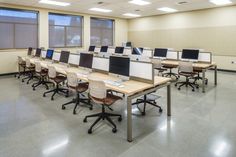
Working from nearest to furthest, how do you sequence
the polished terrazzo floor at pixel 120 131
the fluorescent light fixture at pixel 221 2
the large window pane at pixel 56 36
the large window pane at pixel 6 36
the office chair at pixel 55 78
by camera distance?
the polished terrazzo floor at pixel 120 131 → the office chair at pixel 55 78 → the fluorescent light fixture at pixel 221 2 → the large window pane at pixel 6 36 → the large window pane at pixel 56 36

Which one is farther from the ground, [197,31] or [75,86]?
[197,31]

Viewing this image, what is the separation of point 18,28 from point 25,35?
0.37 meters

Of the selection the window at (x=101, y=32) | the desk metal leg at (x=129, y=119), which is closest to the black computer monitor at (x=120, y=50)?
the window at (x=101, y=32)

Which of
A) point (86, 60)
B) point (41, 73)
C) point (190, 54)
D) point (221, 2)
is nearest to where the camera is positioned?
point (86, 60)

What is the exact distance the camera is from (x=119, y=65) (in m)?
3.55

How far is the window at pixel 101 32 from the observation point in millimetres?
10634

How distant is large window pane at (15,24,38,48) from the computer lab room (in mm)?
39

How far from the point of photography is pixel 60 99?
466 cm

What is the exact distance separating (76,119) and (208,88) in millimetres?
4168

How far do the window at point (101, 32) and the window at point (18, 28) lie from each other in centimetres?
323

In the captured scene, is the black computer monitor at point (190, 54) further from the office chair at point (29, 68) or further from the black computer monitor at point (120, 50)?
the office chair at point (29, 68)

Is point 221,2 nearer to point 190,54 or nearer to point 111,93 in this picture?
point 190,54

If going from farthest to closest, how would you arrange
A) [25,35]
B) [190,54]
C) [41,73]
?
[25,35]
[190,54]
[41,73]

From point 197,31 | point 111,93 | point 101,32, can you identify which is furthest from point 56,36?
point 197,31
